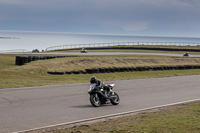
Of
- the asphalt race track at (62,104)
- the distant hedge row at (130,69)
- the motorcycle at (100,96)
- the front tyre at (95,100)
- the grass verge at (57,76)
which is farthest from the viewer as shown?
the distant hedge row at (130,69)

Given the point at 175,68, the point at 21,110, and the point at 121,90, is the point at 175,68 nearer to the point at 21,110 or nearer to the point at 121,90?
the point at 121,90

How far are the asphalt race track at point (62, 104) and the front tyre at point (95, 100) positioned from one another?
0.21 m

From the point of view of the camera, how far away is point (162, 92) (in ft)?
63.5

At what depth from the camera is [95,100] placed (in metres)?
13.7

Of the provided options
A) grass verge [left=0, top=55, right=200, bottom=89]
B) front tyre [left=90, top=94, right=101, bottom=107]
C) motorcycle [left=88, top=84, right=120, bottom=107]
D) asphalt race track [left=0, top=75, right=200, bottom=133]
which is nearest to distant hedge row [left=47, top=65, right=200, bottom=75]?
grass verge [left=0, top=55, right=200, bottom=89]

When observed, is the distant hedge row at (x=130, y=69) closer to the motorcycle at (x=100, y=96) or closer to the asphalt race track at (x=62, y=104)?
the asphalt race track at (x=62, y=104)

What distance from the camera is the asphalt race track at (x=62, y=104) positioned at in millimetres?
10586

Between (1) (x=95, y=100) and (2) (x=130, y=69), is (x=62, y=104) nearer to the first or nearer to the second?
(1) (x=95, y=100)

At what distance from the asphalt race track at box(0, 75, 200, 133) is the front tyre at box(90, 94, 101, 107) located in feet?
0.70

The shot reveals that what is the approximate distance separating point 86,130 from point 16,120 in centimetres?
274

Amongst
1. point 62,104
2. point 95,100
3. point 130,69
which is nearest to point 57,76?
point 130,69

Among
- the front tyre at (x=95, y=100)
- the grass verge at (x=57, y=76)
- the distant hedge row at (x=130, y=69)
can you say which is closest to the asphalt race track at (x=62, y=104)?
the front tyre at (x=95, y=100)

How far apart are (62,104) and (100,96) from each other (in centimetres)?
165

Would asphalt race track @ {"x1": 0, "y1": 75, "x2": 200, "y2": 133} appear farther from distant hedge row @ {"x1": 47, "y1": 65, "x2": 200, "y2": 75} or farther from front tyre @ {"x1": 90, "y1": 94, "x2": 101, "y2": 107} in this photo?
distant hedge row @ {"x1": 47, "y1": 65, "x2": 200, "y2": 75}
